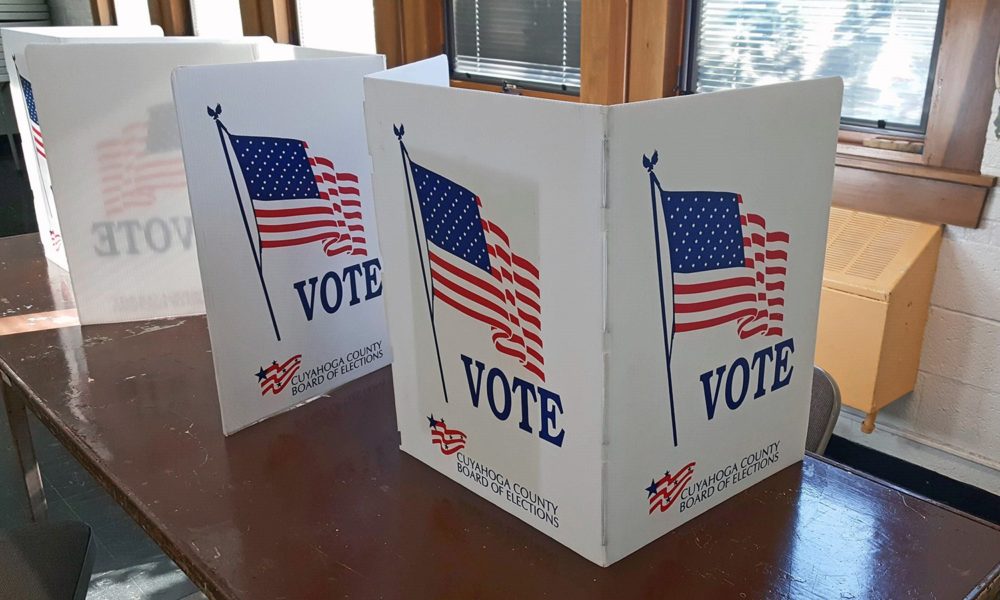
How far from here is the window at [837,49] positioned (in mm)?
1831

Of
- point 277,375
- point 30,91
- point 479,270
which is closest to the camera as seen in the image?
point 479,270

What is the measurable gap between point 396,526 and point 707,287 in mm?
364

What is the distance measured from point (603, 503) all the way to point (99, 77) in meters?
0.91

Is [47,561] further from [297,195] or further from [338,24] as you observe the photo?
[338,24]

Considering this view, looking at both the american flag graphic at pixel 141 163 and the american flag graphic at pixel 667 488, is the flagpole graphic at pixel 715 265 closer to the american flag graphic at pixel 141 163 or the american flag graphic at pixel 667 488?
the american flag graphic at pixel 667 488

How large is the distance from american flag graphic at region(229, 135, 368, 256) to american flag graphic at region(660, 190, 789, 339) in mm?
459

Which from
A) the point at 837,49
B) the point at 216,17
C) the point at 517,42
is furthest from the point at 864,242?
the point at 216,17

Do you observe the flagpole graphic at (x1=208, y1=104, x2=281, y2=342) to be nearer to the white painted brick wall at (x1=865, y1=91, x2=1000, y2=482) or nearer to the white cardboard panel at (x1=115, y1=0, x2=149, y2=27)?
the white painted brick wall at (x1=865, y1=91, x2=1000, y2=482)

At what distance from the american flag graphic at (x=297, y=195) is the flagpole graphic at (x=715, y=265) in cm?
46

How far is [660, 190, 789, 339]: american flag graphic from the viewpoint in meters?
0.68

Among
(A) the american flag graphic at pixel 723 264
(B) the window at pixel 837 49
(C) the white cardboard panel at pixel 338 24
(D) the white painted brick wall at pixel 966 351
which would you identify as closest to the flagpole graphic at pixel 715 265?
(A) the american flag graphic at pixel 723 264

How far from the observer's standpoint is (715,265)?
0.71 m

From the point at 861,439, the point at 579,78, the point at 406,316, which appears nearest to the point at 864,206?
the point at 861,439

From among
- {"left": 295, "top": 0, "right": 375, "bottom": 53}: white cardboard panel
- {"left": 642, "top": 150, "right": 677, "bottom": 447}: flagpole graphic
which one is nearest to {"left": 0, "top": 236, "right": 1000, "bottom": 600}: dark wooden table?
{"left": 642, "top": 150, "right": 677, "bottom": 447}: flagpole graphic
